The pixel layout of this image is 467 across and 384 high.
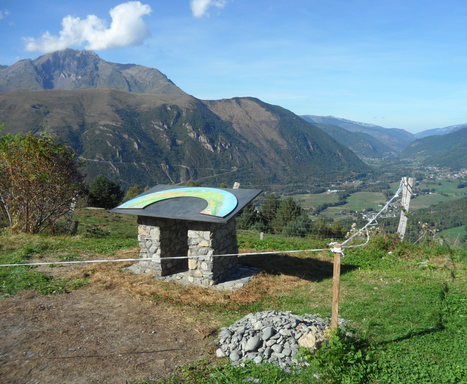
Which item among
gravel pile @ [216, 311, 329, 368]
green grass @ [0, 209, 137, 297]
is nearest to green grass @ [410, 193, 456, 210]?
green grass @ [0, 209, 137, 297]

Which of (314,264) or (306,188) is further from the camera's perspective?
(306,188)

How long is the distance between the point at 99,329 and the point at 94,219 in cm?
2058

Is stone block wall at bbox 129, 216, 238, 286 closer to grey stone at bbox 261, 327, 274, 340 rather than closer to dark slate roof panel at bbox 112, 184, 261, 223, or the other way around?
dark slate roof panel at bbox 112, 184, 261, 223

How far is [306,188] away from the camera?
547 ft

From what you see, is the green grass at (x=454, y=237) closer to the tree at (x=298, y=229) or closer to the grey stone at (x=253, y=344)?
the tree at (x=298, y=229)

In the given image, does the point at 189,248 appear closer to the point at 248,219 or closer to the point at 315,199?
the point at 248,219

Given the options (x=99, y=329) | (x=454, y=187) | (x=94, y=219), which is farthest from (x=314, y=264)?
(x=454, y=187)

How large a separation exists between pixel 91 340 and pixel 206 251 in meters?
4.05

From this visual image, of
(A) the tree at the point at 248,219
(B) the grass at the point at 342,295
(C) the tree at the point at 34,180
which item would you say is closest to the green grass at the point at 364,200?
(A) the tree at the point at 248,219

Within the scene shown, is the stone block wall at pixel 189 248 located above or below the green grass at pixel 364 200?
above

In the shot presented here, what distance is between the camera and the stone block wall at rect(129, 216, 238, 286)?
34.2 feet

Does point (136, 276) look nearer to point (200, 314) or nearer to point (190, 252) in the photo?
point (190, 252)

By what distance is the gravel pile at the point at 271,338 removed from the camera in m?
6.25

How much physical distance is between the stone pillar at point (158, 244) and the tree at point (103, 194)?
131 ft
